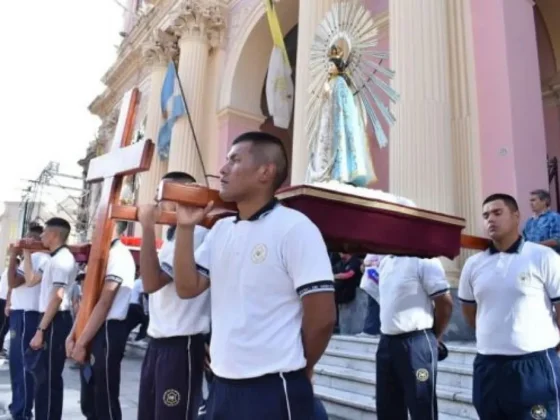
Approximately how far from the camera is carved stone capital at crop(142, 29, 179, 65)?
14.7 metres

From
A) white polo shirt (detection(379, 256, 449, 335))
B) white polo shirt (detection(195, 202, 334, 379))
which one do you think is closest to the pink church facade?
white polo shirt (detection(379, 256, 449, 335))

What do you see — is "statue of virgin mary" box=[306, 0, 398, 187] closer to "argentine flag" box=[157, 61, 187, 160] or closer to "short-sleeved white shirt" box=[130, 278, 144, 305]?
"short-sleeved white shirt" box=[130, 278, 144, 305]

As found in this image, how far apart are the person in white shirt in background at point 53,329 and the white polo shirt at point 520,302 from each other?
2.97m

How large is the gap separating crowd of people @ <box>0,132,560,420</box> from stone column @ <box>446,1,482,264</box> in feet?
5.50

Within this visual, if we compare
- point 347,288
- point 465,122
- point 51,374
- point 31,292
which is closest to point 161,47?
point 465,122

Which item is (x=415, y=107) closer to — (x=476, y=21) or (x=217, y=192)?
(x=476, y=21)

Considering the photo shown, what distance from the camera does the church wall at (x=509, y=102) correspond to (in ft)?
21.0

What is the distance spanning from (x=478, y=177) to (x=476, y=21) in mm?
2097

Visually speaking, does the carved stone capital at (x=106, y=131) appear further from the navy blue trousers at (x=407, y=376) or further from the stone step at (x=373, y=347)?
the navy blue trousers at (x=407, y=376)

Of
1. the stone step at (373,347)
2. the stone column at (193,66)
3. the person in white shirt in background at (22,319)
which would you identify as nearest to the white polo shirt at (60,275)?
the person in white shirt in background at (22,319)

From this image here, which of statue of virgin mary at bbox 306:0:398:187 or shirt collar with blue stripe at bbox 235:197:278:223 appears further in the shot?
statue of virgin mary at bbox 306:0:398:187

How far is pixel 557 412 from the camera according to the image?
95.6 inches

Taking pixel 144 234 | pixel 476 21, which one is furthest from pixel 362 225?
pixel 476 21

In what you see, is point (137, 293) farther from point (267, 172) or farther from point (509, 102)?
point (509, 102)
